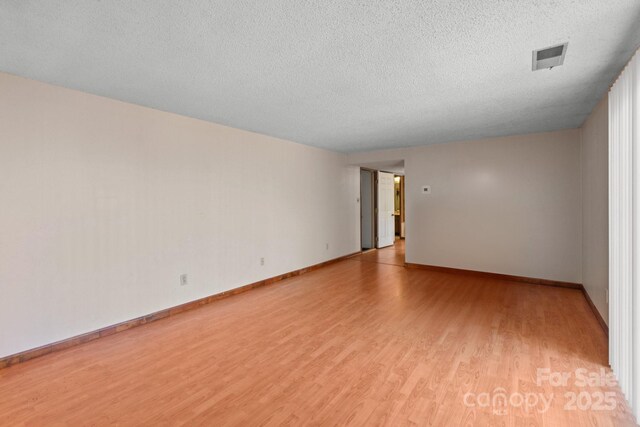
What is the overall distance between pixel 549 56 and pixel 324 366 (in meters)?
2.83

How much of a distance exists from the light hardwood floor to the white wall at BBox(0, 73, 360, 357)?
0.37m

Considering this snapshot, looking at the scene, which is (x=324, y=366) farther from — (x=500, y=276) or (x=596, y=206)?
(x=500, y=276)

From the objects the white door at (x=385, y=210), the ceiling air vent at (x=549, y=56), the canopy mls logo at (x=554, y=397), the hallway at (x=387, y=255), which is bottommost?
the canopy mls logo at (x=554, y=397)

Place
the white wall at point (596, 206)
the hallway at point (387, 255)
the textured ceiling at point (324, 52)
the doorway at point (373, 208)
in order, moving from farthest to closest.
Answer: the doorway at point (373, 208) < the hallway at point (387, 255) < the white wall at point (596, 206) < the textured ceiling at point (324, 52)

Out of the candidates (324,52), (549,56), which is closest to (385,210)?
(549,56)

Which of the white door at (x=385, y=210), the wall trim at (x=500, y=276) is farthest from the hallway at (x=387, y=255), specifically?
the wall trim at (x=500, y=276)

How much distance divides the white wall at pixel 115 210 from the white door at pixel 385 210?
372cm

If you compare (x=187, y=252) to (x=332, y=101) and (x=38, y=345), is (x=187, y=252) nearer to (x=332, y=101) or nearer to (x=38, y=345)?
(x=38, y=345)

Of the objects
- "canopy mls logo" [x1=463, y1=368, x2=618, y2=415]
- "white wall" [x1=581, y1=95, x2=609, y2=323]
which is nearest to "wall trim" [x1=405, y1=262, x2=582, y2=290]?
"white wall" [x1=581, y1=95, x2=609, y2=323]

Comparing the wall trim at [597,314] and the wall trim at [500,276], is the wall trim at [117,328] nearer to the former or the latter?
the wall trim at [500,276]

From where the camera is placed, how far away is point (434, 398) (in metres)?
1.99

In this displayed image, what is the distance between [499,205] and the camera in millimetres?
4953

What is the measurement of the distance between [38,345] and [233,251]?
7.06 feet

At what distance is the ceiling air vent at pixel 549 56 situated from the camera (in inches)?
79.6
